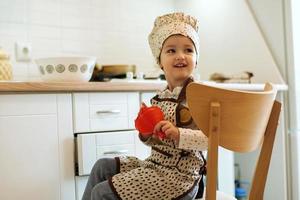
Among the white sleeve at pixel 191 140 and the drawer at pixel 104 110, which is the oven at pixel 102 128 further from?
the white sleeve at pixel 191 140

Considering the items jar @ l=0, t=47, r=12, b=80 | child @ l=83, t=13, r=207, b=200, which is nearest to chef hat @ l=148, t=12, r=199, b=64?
child @ l=83, t=13, r=207, b=200

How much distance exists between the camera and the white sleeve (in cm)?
101

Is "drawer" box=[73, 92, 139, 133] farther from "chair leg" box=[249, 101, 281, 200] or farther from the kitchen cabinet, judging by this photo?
"chair leg" box=[249, 101, 281, 200]

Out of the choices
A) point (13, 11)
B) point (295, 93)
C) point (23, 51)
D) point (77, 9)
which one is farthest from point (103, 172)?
point (295, 93)

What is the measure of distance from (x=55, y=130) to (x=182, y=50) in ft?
1.87

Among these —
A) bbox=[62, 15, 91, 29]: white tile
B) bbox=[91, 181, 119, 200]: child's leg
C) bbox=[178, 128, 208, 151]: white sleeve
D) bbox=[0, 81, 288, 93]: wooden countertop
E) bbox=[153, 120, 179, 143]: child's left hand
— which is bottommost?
bbox=[91, 181, 119, 200]: child's leg

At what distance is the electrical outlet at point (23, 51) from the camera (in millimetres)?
1966

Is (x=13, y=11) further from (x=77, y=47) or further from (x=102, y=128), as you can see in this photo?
(x=102, y=128)

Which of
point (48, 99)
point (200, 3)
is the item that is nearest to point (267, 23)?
point (200, 3)

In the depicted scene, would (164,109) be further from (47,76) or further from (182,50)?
(47,76)

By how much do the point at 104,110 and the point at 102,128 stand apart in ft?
0.24

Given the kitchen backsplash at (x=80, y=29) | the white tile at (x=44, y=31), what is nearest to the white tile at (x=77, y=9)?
the kitchen backsplash at (x=80, y=29)

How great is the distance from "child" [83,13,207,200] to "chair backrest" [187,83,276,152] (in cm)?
17

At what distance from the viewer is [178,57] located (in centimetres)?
117
